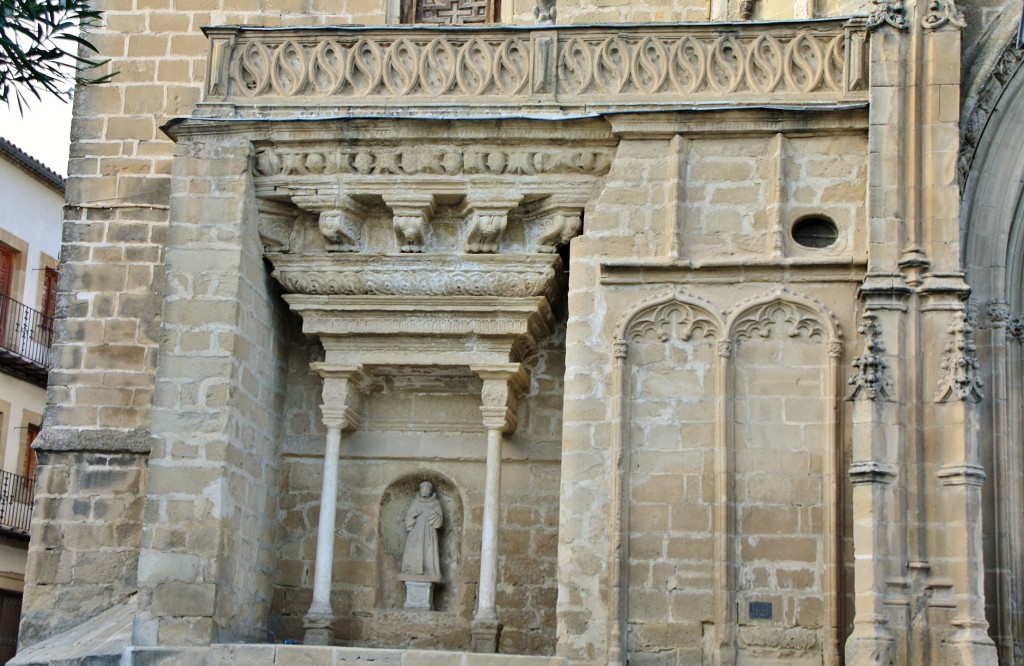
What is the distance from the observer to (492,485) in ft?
44.3

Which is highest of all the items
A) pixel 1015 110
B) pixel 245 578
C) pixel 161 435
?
pixel 1015 110

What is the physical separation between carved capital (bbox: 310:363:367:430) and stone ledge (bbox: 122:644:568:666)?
6.20 feet

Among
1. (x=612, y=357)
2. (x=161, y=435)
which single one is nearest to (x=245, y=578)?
(x=161, y=435)

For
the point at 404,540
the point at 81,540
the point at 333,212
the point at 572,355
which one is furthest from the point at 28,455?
the point at 572,355

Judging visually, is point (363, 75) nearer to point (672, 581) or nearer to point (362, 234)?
point (362, 234)

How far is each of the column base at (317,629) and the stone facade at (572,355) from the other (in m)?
0.04

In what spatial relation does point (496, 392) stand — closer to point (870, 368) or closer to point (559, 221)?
point (559, 221)

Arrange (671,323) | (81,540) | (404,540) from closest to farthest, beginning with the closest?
(671,323)
(404,540)
(81,540)

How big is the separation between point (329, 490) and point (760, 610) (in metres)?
3.32

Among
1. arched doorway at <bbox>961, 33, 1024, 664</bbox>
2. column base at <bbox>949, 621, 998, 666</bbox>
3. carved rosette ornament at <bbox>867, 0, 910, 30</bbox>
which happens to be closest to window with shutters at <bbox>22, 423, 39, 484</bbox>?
carved rosette ornament at <bbox>867, 0, 910, 30</bbox>

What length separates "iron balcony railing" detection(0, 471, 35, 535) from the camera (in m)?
22.5

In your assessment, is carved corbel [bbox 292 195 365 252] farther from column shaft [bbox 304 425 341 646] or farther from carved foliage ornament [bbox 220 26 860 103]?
column shaft [bbox 304 425 341 646]

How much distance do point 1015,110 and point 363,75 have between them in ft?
15.1

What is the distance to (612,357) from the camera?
12727 mm
